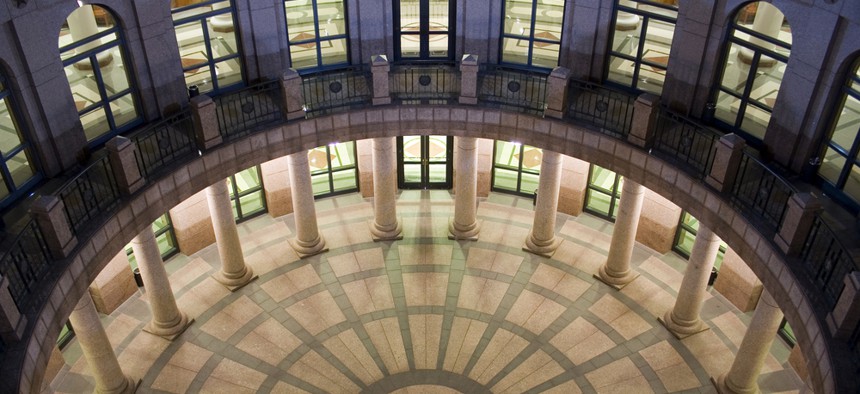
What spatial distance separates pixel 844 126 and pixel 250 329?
17.1 m

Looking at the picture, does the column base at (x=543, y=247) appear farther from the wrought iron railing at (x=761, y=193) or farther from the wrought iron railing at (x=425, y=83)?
the wrought iron railing at (x=761, y=193)

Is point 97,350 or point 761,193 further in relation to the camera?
point 97,350

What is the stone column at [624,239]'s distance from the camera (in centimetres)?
2240

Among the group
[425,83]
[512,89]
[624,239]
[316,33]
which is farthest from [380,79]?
[624,239]

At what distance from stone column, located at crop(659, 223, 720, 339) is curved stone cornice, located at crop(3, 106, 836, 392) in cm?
238

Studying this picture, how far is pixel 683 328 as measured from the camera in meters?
22.5

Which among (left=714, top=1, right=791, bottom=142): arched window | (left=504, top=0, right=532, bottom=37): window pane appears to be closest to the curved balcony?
(left=714, top=1, right=791, bottom=142): arched window

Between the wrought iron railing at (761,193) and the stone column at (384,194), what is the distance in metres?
11.0

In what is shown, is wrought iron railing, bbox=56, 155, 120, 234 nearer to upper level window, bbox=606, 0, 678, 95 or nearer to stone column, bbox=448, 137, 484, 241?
stone column, bbox=448, 137, 484, 241

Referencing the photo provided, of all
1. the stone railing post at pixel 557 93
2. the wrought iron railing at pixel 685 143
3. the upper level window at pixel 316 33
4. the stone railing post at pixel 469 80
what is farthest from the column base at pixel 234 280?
the wrought iron railing at pixel 685 143

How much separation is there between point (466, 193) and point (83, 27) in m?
13.1

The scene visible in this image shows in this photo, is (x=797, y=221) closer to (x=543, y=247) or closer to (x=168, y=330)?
(x=543, y=247)

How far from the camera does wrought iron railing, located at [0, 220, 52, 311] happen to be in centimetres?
1423

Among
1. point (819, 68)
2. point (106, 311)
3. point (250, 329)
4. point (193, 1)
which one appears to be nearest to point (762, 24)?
point (819, 68)
